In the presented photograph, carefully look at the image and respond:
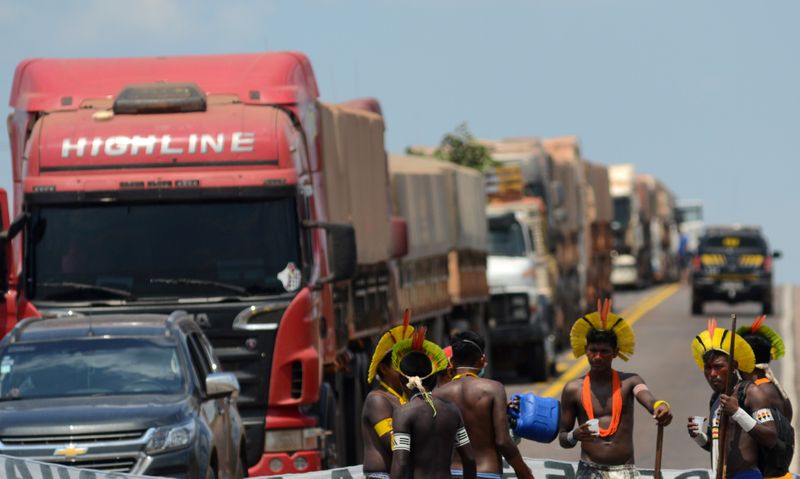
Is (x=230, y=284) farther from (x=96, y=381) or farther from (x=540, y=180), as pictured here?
(x=540, y=180)

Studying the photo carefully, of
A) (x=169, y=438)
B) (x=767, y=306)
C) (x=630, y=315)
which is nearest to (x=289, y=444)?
(x=169, y=438)

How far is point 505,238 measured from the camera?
111 ft

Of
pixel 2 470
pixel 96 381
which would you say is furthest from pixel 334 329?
pixel 2 470

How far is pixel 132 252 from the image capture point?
16281 millimetres

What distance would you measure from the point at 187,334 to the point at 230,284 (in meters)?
2.01

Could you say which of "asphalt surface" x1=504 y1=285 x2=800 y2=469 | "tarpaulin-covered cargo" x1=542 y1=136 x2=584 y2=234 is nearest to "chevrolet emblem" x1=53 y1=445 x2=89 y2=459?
"asphalt surface" x1=504 y1=285 x2=800 y2=469

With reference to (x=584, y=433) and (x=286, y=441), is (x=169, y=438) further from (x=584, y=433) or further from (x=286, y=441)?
(x=286, y=441)

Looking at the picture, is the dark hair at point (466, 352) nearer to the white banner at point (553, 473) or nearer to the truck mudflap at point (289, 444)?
the white banner at point (553, 473)

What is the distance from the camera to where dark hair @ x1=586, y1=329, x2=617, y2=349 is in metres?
10.4

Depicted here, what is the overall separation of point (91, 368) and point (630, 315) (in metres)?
42.4

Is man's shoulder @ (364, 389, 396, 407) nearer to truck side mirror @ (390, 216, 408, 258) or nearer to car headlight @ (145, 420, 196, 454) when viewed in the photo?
car headlight @ (145, 420, 196, 454)

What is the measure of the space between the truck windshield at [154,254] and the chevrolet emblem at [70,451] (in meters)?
3.72

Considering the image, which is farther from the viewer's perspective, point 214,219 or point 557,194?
point 557,194

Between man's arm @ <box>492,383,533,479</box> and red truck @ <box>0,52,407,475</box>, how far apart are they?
6445 millimetres
